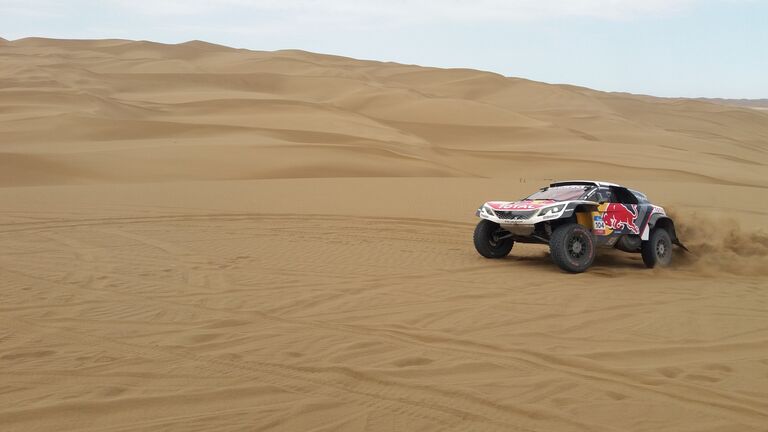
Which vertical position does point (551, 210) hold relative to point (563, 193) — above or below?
below

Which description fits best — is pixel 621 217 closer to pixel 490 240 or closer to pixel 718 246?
pixel 490 240

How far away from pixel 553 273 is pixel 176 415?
21.8 ft

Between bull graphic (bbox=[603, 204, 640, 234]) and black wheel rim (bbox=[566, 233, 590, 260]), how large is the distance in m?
0.71

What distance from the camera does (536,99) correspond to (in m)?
68.2

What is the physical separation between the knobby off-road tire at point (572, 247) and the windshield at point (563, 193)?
69 cm

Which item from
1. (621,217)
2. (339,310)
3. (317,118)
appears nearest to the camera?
(339,310)

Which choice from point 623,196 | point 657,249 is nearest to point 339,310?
point 623,196

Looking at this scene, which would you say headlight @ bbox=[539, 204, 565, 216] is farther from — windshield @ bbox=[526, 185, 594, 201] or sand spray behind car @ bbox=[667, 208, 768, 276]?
sand spray behind car @ bbox=[667, 208, 768, 276]

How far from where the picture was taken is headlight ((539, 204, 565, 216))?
10258 mm

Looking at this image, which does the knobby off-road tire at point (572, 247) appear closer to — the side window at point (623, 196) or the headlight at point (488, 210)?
the headlight at point (488, 210)

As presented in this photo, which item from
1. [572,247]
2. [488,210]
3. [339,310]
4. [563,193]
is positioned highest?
[563,193]

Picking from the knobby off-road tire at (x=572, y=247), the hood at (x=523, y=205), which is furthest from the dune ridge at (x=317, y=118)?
the knobby off-road tire at (x=572, y=247)

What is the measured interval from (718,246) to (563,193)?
277 centimetres

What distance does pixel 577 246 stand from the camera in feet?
34.2
